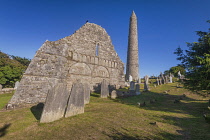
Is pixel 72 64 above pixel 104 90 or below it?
above

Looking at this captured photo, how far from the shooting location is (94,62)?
15.8 metres

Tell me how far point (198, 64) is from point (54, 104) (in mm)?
8318

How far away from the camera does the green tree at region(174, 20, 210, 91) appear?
18.7 ft

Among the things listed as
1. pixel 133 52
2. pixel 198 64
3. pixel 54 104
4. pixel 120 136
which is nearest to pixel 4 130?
pixel 54 104

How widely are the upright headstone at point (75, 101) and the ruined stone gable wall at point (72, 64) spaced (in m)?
4.82

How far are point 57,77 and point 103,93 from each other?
192 inches

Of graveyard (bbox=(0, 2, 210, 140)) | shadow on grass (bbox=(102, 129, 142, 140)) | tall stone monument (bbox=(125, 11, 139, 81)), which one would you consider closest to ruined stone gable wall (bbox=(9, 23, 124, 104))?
graveyard (bbox=(0, 2, 210, 140))

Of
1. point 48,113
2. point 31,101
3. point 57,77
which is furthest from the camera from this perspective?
point 57,77

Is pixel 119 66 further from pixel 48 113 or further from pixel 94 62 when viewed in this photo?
pixel 48 113

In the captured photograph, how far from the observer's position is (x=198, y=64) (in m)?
6.62

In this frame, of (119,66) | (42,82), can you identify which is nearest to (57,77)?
(42,82)

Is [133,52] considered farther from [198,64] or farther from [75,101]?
[75,101]

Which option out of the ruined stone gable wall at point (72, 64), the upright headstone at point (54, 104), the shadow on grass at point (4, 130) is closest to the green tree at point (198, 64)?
the upright headstone at point (54, 104)

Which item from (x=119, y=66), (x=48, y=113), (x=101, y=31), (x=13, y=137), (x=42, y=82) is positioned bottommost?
(x=13, y=137)
